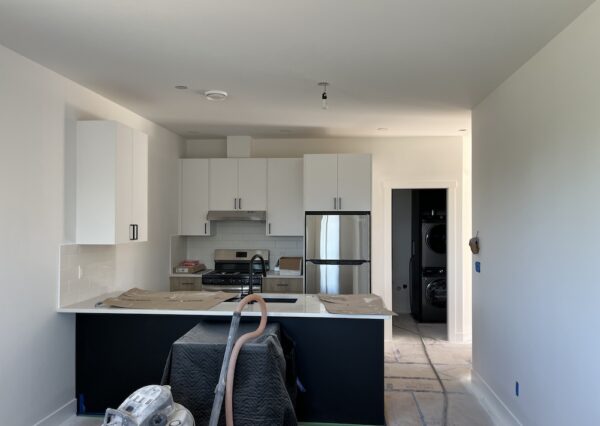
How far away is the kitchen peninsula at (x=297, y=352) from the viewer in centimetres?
334

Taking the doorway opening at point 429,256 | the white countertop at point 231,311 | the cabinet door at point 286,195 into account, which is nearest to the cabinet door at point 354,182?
the cabinet door at point 286,195

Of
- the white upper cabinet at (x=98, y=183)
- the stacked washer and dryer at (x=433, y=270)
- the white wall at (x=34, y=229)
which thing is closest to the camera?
the white wall at (x=34, y=229)

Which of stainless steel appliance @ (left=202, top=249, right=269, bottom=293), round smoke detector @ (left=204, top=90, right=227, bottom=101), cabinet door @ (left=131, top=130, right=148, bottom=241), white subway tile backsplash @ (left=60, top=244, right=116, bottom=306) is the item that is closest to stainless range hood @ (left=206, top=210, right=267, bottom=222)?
stainless steel appliance @ (left=202, top=249, right=269, bottom=293)

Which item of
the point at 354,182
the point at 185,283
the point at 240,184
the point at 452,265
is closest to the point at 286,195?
the point at 240,184

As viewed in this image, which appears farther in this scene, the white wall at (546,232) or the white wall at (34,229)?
the white wall at (34,229)

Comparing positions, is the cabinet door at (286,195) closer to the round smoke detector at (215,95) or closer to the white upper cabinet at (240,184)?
the white upper cabinet at (240,184)

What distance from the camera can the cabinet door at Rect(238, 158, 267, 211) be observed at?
5594 mm

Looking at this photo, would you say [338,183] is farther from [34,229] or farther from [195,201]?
[34,229]

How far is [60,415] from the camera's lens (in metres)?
3.35

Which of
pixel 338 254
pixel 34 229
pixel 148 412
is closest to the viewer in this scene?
pixel 148 412

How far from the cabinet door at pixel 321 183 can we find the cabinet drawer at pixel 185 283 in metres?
1.52

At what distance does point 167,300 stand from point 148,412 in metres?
1.49

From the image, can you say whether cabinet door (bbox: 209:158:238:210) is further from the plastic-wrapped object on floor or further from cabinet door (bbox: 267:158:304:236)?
the plastic-wrapped object on floor

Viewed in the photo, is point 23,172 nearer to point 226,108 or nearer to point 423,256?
point 226,108
